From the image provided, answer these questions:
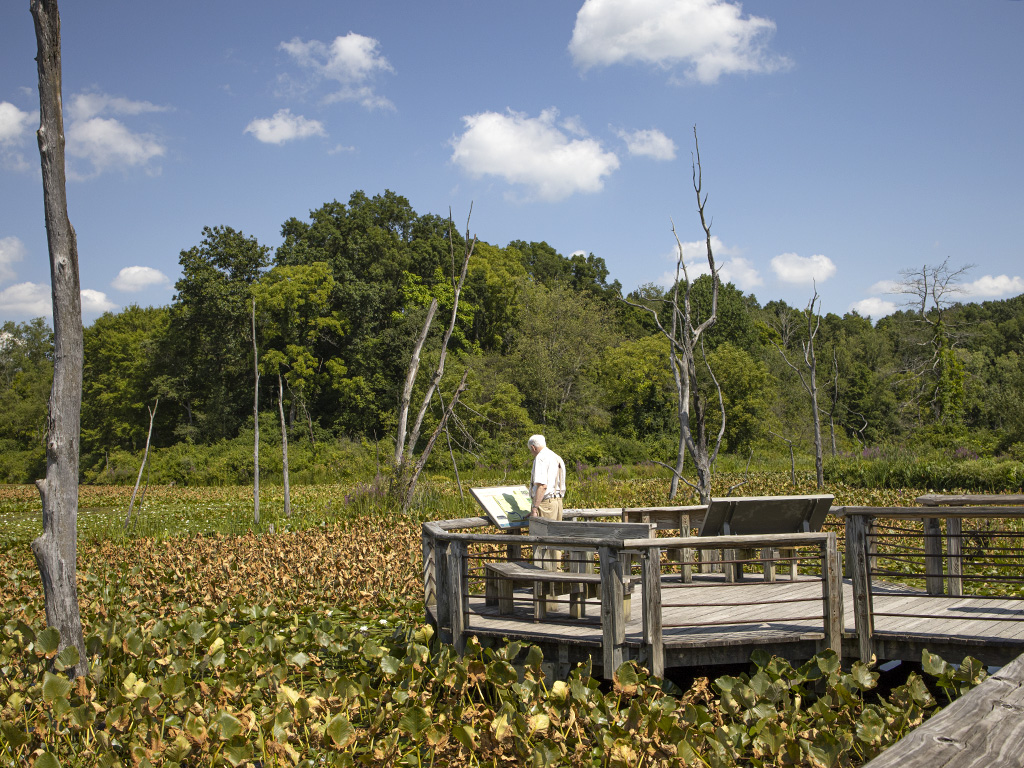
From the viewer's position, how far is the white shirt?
6.42 meters

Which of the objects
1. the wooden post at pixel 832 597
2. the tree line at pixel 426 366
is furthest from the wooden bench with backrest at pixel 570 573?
the tree line at pixel 426 366

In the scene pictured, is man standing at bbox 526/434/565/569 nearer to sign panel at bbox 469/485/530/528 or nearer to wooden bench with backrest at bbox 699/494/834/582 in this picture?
sign panel at bbox 469/485/530/528

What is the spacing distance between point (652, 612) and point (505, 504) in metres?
2.57

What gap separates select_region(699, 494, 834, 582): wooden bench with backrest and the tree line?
26.5 metres

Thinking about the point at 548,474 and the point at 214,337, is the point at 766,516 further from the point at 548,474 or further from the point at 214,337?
the point at 214,337

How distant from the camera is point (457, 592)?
548cm

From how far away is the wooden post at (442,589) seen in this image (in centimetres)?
565

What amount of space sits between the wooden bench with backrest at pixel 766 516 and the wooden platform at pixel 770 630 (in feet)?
2.55

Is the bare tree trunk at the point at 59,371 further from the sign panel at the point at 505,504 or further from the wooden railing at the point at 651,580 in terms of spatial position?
the sign panel at the point at 505,504

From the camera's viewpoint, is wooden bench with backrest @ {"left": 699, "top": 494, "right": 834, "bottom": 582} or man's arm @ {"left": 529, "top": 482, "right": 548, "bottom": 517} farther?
wooden bench with backrest @ {"left": 699, "top": 494, "right": 834, "bottom": 582}

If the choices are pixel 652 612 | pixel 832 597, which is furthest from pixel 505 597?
pixel 832 597

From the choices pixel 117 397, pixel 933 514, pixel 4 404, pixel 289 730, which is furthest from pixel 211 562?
pixel 4 404

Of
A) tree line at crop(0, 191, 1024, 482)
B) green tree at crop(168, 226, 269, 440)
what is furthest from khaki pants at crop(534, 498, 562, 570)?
green tree at crop(168, 226, 269, 440)

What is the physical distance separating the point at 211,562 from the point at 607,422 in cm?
3090
